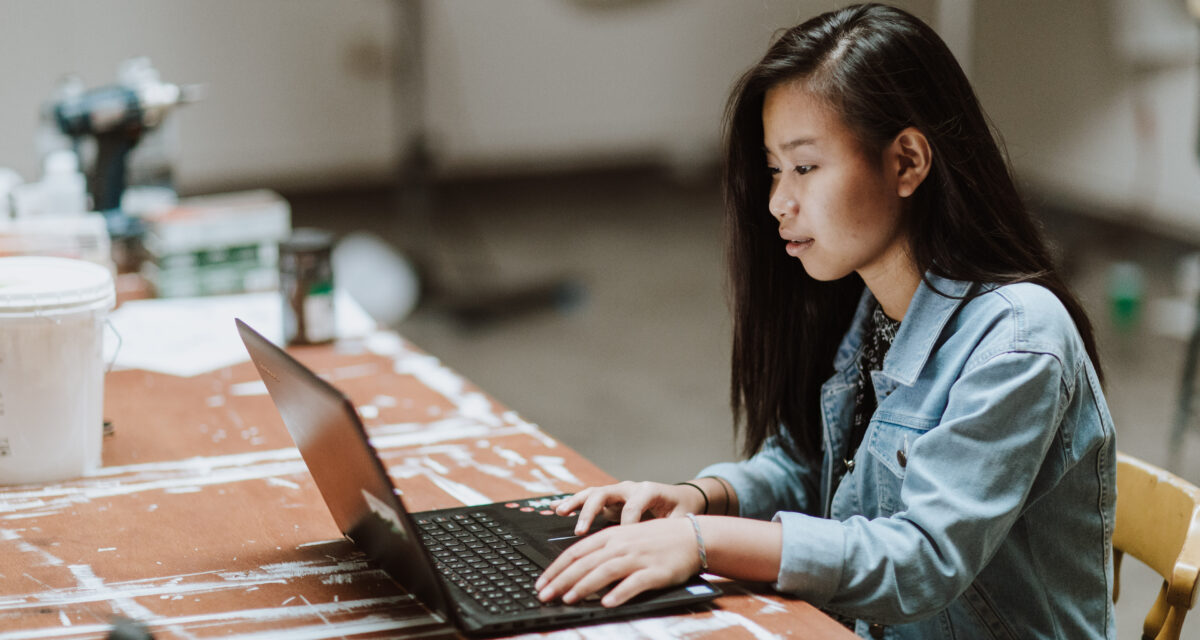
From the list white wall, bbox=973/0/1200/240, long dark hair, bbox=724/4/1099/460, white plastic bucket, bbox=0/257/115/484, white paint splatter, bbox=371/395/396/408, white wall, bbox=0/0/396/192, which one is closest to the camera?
long dark hair, bbox=724/4/1099/460

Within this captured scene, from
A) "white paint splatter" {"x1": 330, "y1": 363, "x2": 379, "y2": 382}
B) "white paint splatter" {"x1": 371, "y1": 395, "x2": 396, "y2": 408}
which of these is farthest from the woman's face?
"white paint splatter" {"x1": 330, "y1": 363, "x2": 379, "y2": 382}

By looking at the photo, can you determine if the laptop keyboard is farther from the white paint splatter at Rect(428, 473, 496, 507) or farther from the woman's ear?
the woman's ear

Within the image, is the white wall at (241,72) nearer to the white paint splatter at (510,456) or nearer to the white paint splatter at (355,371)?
the white paint splatter at (355,371)

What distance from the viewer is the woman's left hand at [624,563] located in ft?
3.07

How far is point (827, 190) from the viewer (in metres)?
1.10

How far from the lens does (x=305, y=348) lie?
175 centimetres

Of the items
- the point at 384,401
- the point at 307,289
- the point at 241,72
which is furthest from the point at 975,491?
the point at 241,72

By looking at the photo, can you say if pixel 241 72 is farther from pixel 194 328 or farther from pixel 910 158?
pixel 910 158

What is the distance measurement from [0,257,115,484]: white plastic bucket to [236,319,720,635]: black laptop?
0.91ft

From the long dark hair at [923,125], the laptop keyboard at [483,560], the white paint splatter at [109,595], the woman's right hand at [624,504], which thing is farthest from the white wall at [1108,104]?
the white paint splatter at [109,595]

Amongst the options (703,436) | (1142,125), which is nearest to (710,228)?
(1142,125)

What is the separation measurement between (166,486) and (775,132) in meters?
0.72

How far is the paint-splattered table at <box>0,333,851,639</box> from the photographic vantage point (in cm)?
95

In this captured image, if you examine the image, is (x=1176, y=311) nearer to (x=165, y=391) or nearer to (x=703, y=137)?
(x=703, y=137)
